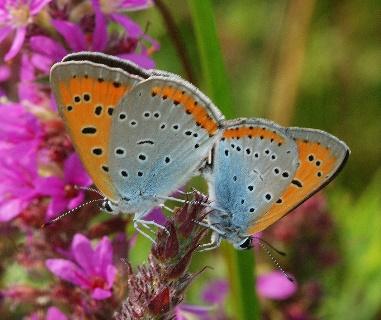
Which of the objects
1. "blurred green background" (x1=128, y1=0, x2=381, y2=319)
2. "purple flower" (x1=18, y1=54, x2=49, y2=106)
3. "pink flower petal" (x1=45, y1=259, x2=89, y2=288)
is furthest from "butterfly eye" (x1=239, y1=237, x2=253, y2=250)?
"blurred green background" (x1=128, y1=0, x2=381, y2=319)

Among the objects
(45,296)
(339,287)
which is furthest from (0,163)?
(339,287)

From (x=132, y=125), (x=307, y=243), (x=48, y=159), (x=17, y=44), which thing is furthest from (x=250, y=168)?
(x=307, y=243)

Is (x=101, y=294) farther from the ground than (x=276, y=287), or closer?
farther from the ground

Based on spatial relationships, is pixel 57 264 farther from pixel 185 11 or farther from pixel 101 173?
pixel 185 11

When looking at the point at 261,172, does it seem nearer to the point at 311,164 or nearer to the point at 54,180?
the point at 311,164

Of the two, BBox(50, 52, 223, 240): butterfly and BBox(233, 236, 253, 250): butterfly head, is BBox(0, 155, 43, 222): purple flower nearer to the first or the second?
BBox(50, 52, 223, 240): butterfly

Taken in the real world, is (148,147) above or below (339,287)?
above

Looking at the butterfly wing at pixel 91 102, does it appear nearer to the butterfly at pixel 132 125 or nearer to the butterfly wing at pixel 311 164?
the butterfly at pixel 132 125

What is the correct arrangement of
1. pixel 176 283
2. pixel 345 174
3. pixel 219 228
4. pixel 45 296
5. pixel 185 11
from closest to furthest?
pixel 176 283
pixel 219 228
pixel 45 296
pixel 345 174
pixel 185 11
